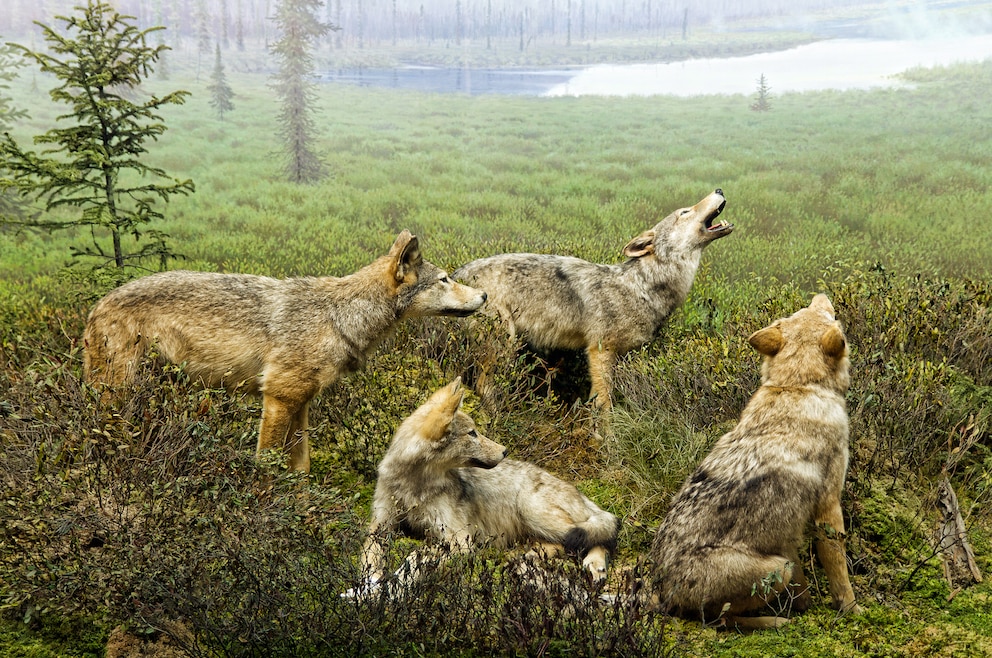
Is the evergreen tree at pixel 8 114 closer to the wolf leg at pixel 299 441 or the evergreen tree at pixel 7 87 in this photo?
the evergreen tree at pixel 7 87

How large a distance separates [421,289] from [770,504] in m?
3.30

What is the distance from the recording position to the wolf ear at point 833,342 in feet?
15.4

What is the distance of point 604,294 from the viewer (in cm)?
812

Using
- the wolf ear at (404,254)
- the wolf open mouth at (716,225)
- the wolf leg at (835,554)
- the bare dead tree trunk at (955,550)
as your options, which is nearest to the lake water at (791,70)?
the wolf open mouth at (716,225)

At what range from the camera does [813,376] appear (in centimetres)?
476

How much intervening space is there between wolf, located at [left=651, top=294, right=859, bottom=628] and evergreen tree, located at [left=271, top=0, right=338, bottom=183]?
38.3 ft

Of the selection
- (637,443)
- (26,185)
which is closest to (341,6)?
(26,185)

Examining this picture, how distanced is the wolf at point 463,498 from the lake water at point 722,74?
11.4 m

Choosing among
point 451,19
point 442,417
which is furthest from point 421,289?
point 451,19

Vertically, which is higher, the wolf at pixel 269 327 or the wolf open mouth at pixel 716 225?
the wolf open mouth at pixel 716 225

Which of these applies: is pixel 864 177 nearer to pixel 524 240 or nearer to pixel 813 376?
pixel 524 240

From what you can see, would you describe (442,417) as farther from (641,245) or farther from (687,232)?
(687,232)

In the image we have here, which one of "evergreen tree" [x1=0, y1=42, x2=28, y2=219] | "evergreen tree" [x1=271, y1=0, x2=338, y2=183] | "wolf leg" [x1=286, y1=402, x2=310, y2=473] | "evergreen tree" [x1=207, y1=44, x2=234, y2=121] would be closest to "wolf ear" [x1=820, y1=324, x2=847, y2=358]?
"wolf leg" [x1=286, y1=402, x2=310, y2=473]

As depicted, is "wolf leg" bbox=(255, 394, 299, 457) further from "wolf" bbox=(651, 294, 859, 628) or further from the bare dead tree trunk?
the bare dead tree trunk
